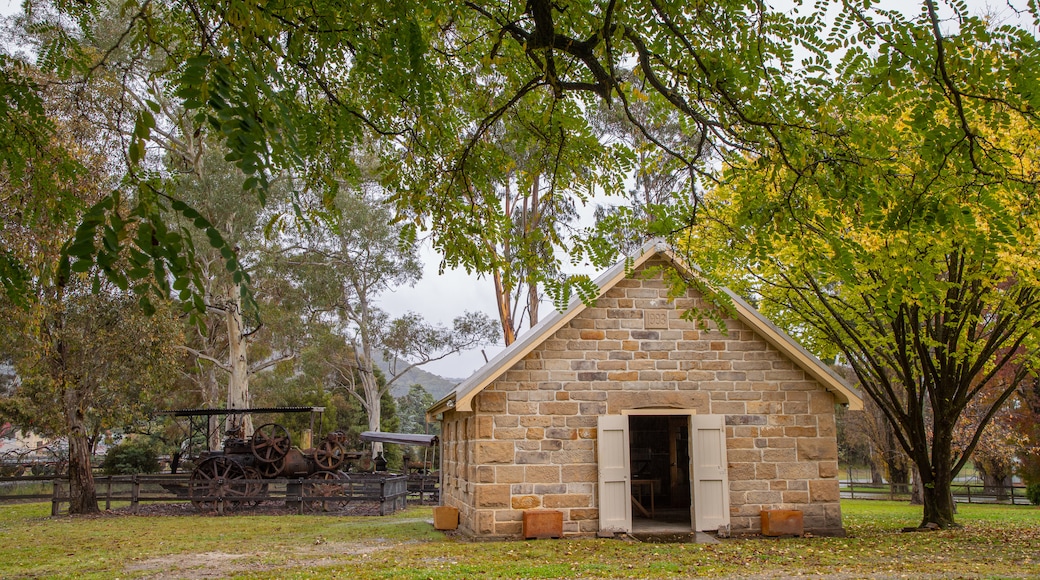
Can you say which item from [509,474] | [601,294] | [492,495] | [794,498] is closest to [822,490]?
[794,498]

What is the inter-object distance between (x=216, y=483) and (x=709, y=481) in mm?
12064

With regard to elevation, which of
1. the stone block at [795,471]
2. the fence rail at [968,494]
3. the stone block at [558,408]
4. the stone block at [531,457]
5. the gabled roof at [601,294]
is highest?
the gabled roof at [601,294]

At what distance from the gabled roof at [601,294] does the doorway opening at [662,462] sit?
13.3ft

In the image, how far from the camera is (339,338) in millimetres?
34781

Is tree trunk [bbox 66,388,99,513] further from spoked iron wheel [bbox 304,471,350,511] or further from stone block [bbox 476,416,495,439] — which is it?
stone block [bbox 476,416,495,439]

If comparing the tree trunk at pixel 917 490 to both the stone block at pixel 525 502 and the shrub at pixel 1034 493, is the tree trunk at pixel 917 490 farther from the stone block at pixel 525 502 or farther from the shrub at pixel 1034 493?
the stone block at pixel 525 502

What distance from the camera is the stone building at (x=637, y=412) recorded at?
37.8 ft

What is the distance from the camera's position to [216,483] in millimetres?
18375

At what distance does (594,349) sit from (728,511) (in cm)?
311

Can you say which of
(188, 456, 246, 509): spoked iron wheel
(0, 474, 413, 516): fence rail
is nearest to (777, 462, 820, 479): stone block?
(0, 474, 413, 516): fence rail

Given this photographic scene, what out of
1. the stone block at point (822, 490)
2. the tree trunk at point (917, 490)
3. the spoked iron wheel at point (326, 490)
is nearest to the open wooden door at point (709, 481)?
the stone block at point (822, 490)

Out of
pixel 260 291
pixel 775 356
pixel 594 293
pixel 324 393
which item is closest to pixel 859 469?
pixel 324 393

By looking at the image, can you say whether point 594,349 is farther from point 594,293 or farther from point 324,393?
point 324,393

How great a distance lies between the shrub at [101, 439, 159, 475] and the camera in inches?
1302
